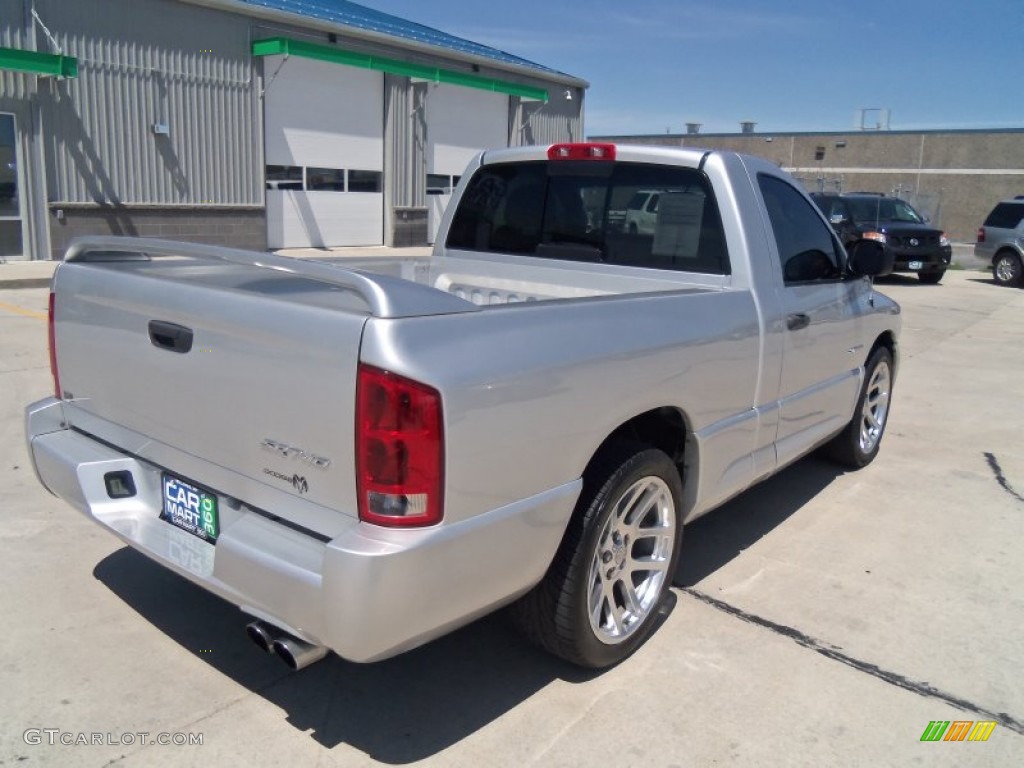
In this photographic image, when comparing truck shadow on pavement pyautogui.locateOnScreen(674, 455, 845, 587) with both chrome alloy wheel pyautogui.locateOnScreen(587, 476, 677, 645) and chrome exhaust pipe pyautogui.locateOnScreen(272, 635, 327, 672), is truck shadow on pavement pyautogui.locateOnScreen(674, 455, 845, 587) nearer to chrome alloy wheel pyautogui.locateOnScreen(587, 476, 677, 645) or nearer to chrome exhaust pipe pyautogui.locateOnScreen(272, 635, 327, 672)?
chrome alloy wheel pyautogui.locateOnScreen(587, 476, 677, 645)

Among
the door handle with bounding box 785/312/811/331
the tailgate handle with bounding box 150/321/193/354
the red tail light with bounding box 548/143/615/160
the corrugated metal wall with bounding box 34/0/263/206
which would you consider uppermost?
the corrugated metal wall with bounding box 34/0/263/206

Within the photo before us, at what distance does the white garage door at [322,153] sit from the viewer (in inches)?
741

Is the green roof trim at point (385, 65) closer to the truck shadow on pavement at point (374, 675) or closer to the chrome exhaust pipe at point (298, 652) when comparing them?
the truck shadow on pavement at point (374, 675)

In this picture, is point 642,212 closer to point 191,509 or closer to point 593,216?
point 593,216

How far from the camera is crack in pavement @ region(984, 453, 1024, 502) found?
5634mm

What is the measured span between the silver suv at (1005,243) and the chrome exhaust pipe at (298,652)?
21040 mm

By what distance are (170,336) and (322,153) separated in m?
17.8

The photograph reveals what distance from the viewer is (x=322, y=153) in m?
19.7

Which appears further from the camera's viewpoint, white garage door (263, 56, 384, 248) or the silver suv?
the silver suv

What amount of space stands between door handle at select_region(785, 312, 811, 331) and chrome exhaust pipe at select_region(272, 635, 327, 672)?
265cm

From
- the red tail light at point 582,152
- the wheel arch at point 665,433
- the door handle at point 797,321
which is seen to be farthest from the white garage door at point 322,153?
the wheel arch at point 665,433

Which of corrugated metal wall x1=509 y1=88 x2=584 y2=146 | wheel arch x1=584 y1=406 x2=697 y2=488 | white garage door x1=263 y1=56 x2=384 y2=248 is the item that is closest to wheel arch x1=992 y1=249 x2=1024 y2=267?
corrugated metal wall x1=509 y1=88 x2=584 y2=146

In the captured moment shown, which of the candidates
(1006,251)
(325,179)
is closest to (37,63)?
(325,179)

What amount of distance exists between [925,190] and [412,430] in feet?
150
